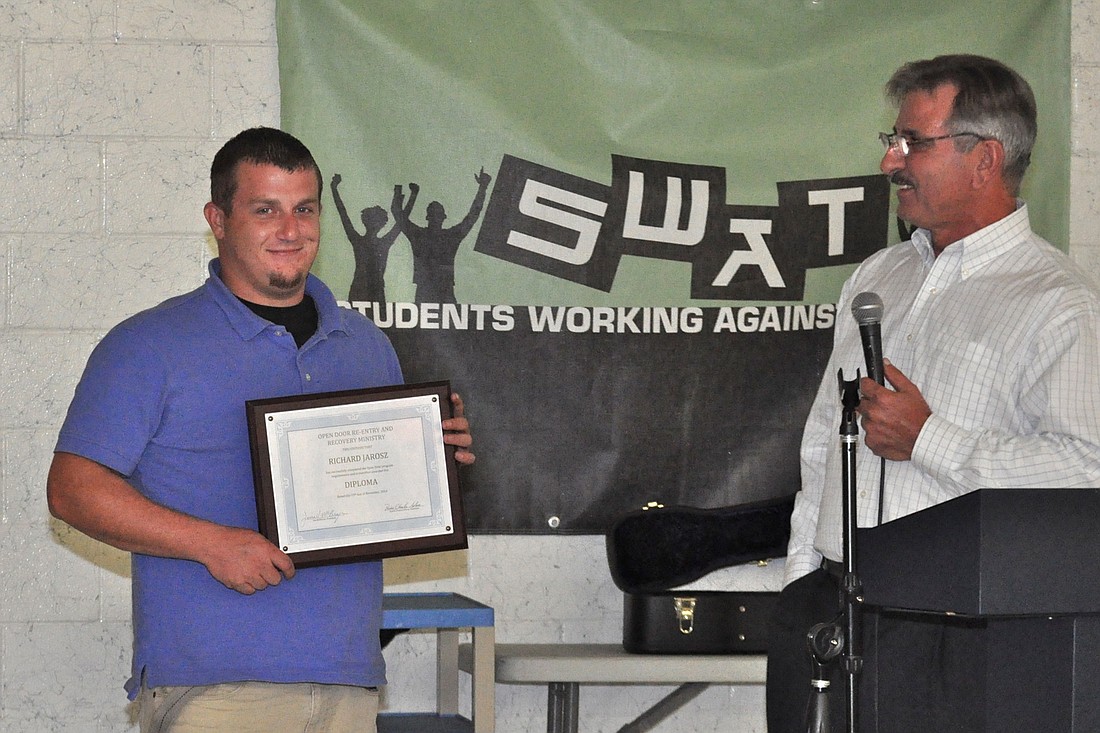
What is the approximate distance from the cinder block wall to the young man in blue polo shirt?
1.27 meters

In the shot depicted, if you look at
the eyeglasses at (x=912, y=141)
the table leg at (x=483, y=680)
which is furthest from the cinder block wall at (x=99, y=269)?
the eyeglasses at (x=912, y=141)

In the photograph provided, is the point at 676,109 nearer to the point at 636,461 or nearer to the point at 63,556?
the point at 636,461

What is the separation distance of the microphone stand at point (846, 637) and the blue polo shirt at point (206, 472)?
745mm

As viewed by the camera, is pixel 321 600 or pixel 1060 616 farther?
pixel 321 600

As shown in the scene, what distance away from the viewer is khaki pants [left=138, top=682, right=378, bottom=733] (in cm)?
197

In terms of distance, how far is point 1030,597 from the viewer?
1.62 meters

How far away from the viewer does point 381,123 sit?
11.0 ft

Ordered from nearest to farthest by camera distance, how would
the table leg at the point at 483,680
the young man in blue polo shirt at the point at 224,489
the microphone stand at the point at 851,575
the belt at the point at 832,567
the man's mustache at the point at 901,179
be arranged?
the microphone stand at the point at 851,575
the young man in blue polo shirt at the point at 224,489
the belt at the point at 832,567
the man's mustache at the point at 901,179
the table leg at the point at 483,680

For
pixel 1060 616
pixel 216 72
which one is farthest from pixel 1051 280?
pixel 216 72

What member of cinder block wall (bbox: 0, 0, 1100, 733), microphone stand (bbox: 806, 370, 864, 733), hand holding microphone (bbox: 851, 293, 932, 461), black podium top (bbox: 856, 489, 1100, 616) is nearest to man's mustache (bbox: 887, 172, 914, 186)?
hand holding microphone (bbox: 851, 293, 932, 461)

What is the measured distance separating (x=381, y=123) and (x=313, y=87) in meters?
0.20

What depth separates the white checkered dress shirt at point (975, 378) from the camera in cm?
207

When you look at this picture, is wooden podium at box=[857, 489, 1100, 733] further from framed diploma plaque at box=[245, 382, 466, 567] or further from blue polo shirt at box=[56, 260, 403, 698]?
blue polo shirt at box=[56, 260, 403, 698]

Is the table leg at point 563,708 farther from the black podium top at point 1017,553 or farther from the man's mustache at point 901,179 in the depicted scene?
the black podium top at point 1017,553
